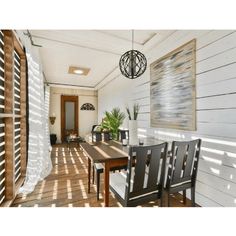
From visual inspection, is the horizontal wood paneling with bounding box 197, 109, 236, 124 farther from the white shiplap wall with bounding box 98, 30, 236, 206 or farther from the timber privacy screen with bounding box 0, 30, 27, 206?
the timber privacy screen with bounding box 0, 30, 27, 206

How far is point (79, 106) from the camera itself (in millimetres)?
7809

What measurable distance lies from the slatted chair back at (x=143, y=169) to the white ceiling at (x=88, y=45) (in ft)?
6.58

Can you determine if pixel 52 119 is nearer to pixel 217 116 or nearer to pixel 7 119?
pixel 7 119

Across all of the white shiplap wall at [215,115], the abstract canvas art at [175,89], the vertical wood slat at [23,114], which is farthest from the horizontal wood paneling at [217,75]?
the vertical wood slat at [23,114]

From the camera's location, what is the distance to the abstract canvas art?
2262 mm

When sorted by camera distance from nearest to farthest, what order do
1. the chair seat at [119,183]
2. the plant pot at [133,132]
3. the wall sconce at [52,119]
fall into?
the chair seat at [119,183]
the plant pot at [133,132]
the wall sconce at [52,119]

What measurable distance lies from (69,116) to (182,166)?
21.8 ft

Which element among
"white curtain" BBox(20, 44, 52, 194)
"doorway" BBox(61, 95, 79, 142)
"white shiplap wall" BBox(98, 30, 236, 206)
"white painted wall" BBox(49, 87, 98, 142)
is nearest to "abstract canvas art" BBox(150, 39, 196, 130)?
"white shiplap wall" BBox(98, 30, 236, 206)

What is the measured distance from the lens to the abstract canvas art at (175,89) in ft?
7.42

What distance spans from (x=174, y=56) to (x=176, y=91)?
538 mm

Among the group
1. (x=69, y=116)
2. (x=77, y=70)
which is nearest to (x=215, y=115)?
(x=77, y=70)

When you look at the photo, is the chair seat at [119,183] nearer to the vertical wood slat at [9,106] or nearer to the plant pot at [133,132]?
the plant pot at [133,132]
